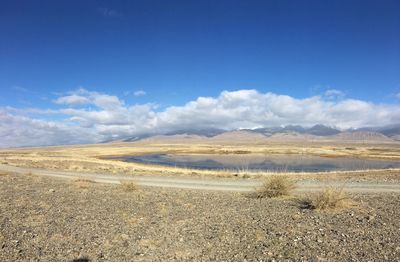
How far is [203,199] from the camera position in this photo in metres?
18.7

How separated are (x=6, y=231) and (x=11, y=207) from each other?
459 centimetres

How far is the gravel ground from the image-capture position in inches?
362

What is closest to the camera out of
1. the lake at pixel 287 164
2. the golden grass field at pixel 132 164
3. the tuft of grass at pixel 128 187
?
the tuft of grass at pixel 128 187

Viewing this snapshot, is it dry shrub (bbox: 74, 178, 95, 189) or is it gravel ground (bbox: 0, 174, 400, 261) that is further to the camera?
dry shrub (bbox: 74, 178, 95, 189)

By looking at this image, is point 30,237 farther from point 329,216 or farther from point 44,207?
point 329,216

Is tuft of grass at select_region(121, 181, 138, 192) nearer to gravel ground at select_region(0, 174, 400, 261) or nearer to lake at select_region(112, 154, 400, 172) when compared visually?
gravel ground at select_region(0, 174, 400, 261)

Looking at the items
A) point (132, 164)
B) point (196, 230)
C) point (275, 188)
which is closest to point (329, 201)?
point (275, 188)

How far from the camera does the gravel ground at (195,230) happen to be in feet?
30.1

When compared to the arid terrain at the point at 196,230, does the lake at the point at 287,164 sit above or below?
below

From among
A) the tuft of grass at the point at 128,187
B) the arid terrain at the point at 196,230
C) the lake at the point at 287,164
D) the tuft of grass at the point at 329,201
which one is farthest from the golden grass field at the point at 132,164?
the tuft of grass at the point at 329,201

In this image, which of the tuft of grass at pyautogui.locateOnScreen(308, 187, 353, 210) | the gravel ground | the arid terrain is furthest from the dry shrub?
the tuft of grass at pyautogui.locateOnScreen(308, 187, 353, 210)

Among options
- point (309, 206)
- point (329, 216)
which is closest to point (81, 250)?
point (329, 216)

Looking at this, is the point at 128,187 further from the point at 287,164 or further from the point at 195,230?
the point at 287,164

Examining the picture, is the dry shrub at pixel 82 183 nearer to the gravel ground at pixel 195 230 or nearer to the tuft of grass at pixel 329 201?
the gravel ground at pixel 195 230
